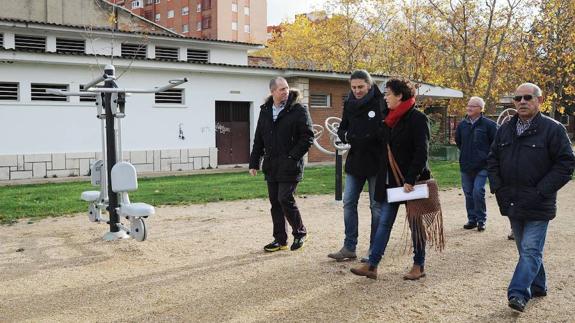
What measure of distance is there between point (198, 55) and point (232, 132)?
5.04 metres

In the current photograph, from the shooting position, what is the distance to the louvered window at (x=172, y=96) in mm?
19761

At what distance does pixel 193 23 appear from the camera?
7744 centimetres

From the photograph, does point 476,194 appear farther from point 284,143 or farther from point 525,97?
point 525,97

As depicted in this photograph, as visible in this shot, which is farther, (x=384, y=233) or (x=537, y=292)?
(x=384, y=233)

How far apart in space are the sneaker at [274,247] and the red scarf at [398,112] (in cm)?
211

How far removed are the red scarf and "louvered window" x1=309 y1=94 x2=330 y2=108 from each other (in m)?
18.0

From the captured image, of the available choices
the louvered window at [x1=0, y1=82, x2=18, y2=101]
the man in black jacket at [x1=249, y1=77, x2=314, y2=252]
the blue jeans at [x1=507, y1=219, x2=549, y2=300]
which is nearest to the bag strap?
the blue jeans at [x1=507, y1=219, x2=549, y2=300]

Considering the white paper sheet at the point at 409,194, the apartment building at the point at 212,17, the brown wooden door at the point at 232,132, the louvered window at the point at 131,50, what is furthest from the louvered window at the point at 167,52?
the apartment building at the point at 212,17

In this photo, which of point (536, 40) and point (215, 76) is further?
point (536, 40)

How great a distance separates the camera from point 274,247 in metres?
6.54

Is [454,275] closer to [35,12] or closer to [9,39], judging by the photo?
[9,39]

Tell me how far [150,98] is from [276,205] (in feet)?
44.6

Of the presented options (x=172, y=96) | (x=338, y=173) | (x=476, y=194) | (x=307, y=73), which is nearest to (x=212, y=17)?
(x=307, y=73)

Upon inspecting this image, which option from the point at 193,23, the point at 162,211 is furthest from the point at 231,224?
the point at 193,23
